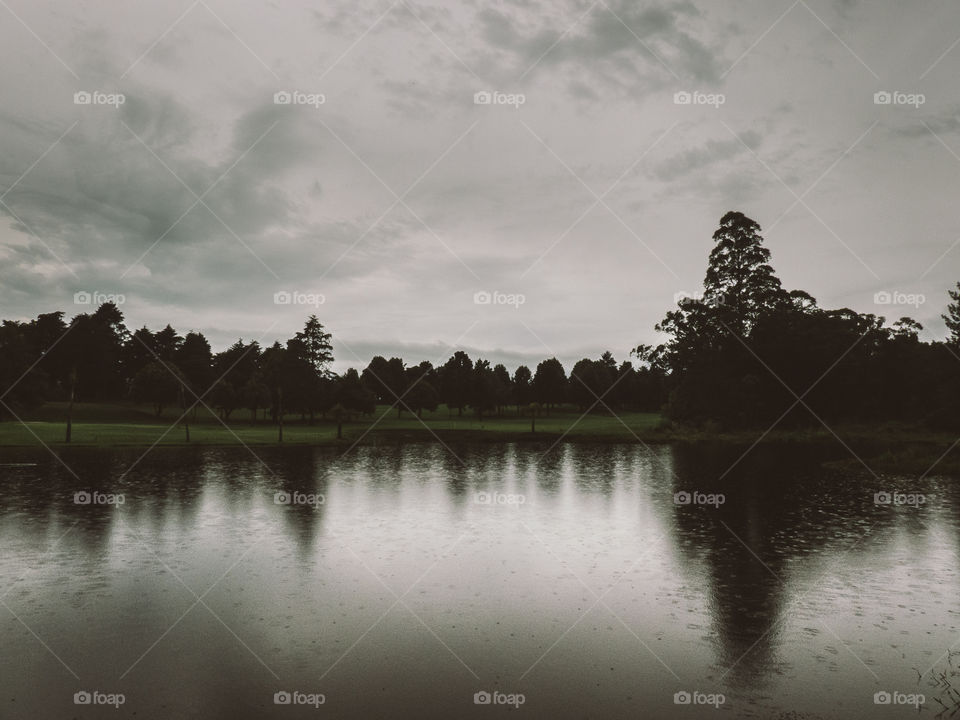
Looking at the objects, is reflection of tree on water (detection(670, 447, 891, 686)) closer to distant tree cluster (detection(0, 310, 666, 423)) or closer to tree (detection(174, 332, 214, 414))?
distant tree cluster (detection(0, 310, 666, 423))

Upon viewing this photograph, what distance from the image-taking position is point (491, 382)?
4429 inches

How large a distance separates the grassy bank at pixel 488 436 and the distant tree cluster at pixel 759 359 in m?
4.08

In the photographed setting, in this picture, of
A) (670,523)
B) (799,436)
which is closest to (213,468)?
(670,523)

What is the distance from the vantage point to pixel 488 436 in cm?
7150

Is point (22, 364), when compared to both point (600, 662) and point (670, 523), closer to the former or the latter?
point (670, 523)

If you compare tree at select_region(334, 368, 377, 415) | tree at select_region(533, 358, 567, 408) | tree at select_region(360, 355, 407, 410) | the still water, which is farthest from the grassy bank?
tree at select_region(360, 355, 407, 410)

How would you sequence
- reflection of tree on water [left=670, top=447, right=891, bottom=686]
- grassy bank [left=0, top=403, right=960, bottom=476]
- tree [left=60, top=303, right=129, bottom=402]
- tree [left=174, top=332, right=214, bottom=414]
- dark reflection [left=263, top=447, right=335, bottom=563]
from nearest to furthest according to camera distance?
reflection of tree on water [left=670, top=447, right=891, bottom=686]
dark reflection [left=263, top=447, right=335, bottom=563]
grassy bank [left=0, top=403, right=960, bottom=476]
tree [left=60, top=303, right=129, bottom=402]
tree [left=174, top=332, right=214, bottom=414]

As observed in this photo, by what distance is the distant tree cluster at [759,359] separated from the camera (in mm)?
69125

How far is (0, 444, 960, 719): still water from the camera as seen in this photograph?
8.70m

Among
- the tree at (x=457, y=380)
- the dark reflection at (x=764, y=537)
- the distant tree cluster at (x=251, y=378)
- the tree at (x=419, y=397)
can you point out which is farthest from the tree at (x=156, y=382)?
the dark reflection at (x=764, y=537)

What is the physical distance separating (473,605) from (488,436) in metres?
58.9

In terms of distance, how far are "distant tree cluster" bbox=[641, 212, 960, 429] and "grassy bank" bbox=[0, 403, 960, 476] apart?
4075 millimetres

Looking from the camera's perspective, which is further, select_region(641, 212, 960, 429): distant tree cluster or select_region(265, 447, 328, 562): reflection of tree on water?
select_region(641, 212, 960, 429): distant tree cluster

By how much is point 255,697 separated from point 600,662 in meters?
5.30
